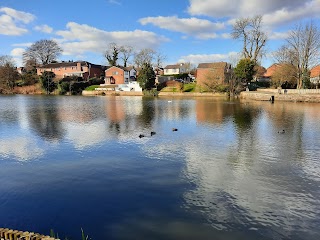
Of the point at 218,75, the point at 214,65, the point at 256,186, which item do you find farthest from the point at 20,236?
the point at 214,65

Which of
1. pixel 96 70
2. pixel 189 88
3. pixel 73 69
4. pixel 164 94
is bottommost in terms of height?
pixel 164 94

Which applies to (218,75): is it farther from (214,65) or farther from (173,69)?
(173,69)

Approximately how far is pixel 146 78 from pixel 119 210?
76745mm

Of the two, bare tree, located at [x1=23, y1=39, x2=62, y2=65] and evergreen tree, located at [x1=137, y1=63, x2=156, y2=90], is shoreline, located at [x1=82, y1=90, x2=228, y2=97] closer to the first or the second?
evergreen tree, located at [x1=137, y1=63, x2=156, y2=90]

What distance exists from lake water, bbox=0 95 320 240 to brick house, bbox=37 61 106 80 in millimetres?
88130

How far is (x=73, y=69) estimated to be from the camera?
354ft

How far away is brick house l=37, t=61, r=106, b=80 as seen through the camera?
106m

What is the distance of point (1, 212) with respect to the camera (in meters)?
9.16

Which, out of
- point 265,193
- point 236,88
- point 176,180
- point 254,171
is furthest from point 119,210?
point 236,88


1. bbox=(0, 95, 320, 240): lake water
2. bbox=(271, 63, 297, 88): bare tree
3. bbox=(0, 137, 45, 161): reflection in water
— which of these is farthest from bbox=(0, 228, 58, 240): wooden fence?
bbox=(271, 63, 297, 88): bare tree

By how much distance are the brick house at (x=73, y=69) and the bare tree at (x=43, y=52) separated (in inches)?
410

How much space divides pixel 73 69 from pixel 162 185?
105 m

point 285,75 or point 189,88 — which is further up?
point 285,75

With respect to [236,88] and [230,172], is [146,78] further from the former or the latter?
[230,172]
